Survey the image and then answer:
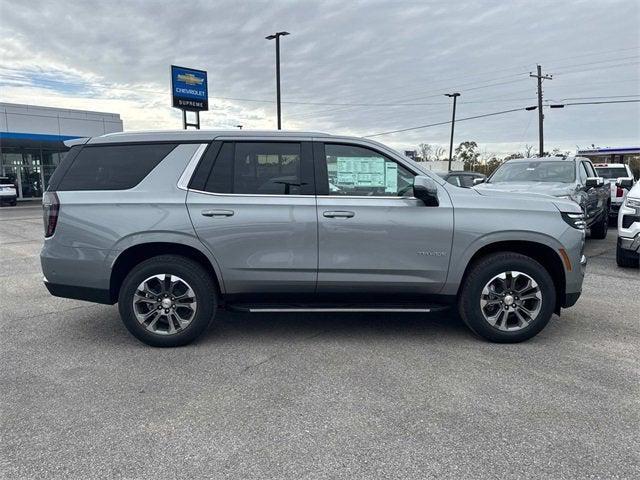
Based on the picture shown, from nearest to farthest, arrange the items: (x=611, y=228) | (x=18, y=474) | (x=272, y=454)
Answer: (x=18, y=474)
(x=272, y=454)
(x=611, y=228)

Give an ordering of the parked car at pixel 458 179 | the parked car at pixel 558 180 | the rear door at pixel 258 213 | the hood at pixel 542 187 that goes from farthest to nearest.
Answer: the parked car at pixel 558 180
the hood at pixel 542 187
the parked car at pixel 458 179
the rear door at pixel 258 213

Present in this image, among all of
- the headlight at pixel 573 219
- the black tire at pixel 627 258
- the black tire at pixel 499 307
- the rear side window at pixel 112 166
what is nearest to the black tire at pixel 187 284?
the rear side window at pixel 112 166

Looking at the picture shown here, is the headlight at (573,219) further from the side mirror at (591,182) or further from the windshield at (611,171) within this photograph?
the windshield at (611,171)

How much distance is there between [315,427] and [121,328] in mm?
2770

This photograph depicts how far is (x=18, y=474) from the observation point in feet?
8.50

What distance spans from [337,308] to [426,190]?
1297 mm

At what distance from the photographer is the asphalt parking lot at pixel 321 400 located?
2.70 meters

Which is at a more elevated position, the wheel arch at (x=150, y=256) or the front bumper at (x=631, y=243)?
the wheel arch at (x=150, y=256)

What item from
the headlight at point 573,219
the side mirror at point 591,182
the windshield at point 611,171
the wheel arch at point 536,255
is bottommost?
the wheel arch at point 536,255

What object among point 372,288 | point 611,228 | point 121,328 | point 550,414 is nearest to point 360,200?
point 372,288

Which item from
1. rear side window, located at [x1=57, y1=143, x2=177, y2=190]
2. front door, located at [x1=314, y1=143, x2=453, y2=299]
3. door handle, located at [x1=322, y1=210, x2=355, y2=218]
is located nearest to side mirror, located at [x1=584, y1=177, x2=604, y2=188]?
front door, located at [x1=314, y1=143, x2=453, y2=299]

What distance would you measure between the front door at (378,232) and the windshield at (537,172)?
6.10 meters

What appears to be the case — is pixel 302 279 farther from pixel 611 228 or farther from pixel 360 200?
pixel 611 228

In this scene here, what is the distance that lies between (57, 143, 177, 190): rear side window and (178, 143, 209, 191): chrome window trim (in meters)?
0.22
